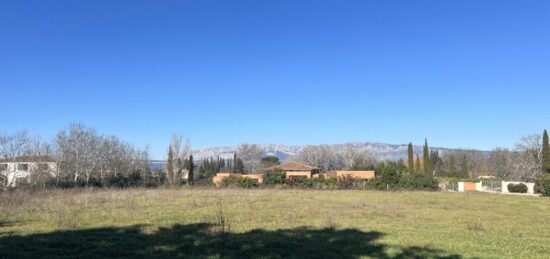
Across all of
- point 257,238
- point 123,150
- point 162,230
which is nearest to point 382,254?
point 257,238

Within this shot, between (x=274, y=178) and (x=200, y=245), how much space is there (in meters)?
35.6

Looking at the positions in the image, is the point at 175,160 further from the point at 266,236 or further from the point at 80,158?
the point at 266,236

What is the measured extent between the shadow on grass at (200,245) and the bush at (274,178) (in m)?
32.7

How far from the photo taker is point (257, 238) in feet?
35.0

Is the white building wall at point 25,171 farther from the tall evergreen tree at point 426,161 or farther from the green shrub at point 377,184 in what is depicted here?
the tall evergreen tree at point 426,161

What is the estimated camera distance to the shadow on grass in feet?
28.1

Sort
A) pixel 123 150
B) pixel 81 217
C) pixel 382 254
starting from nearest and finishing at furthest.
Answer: pixel 382 254, pixel 81 217, pixel 123 150

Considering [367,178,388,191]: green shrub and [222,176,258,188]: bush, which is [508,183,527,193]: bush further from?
[222,176,258,188]: bush

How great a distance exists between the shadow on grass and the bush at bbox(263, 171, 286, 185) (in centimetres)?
A: 3272

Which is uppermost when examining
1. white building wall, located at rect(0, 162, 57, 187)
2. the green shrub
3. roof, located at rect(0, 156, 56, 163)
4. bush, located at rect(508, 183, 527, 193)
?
roof, located at rect(0, 156, 56, 163)

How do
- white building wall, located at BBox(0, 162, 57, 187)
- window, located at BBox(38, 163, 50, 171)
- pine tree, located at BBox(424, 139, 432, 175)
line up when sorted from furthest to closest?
pine tree, located at BBox(424, 139, 432, 175) < window, located at BBox(38, 163, 50, 171) < white building wall, located at BBox(0, 162, 57, 187)

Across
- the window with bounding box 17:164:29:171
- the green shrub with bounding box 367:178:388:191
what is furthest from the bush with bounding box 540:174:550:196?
the window with bounding box 17:164:29:171

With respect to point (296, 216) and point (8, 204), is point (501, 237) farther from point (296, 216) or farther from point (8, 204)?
point (8, 204)

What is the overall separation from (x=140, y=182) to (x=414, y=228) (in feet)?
120
